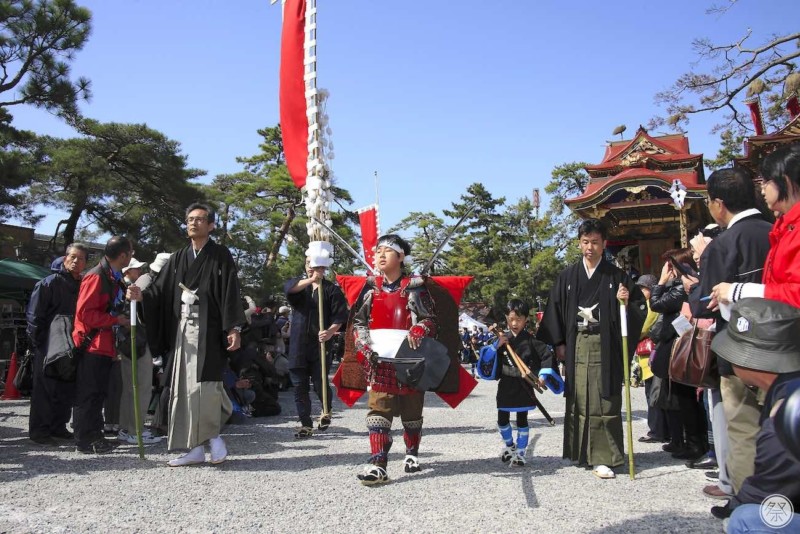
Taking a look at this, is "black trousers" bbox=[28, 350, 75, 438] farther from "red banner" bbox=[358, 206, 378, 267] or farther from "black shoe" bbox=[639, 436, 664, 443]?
"red banner" bbox=[358, 206, 378, 267]

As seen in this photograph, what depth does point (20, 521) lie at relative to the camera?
301cm

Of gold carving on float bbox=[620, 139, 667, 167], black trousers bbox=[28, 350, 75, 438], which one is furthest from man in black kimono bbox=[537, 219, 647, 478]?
gold carving on float bbox=[620, 139, 667, 167]

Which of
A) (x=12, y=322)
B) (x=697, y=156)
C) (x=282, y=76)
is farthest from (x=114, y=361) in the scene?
(x=697, y=156)

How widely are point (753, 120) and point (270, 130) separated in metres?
18.9

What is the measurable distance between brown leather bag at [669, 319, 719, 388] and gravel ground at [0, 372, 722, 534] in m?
0.68

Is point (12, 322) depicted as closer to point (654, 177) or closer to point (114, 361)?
point (114, 361)

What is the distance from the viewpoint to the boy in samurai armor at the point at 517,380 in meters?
4.32

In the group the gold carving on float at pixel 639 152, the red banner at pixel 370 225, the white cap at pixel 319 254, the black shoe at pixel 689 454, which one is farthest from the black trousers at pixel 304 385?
the gold carving on float at pixel 639 152

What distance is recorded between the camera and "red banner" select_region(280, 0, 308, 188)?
5.86m

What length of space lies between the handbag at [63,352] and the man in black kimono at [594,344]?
12.6ft

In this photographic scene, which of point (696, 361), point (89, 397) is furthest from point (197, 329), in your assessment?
point (696, 361)

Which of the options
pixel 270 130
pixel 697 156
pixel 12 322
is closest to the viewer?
pixel 12 322

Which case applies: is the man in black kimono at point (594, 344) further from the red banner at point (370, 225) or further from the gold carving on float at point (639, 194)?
the gold carving on float at point (639, 194)

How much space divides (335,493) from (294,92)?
3.99m
